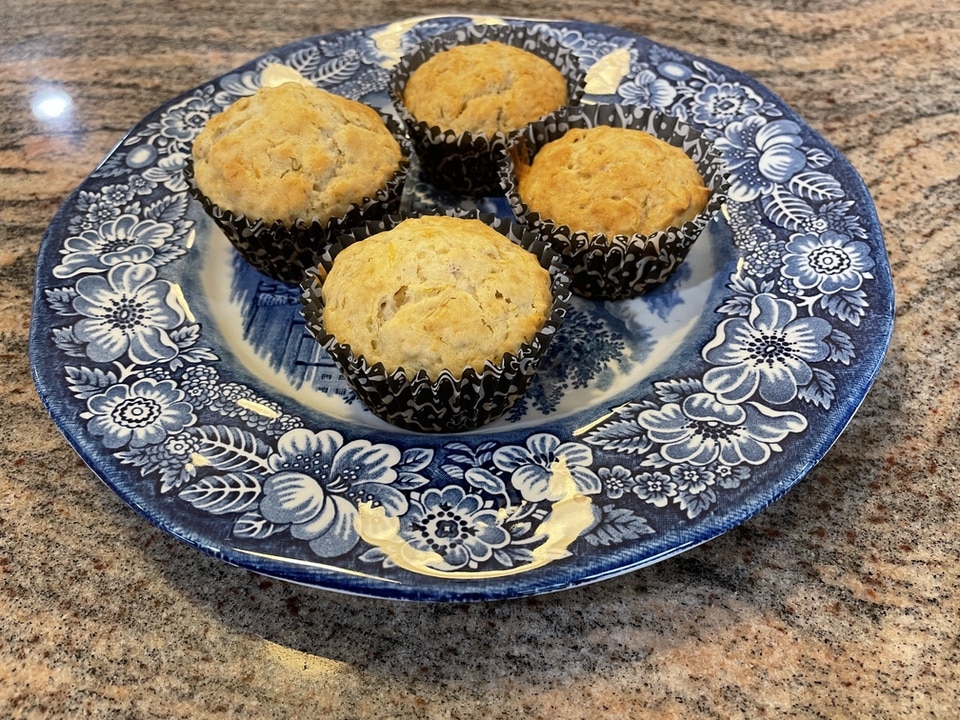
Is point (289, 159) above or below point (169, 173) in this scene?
above

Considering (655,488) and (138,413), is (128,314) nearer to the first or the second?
(138,413)

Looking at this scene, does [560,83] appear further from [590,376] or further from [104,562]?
[104,562]

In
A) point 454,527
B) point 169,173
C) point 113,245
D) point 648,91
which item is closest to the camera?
point 454,527

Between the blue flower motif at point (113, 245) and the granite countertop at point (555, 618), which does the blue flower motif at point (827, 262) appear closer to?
the granite countertop at point (555, 618)

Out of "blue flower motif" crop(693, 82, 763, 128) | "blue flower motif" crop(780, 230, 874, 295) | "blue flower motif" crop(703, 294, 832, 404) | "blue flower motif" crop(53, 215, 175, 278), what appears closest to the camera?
"blue flower motif" crop(703, 294, 832, 404)

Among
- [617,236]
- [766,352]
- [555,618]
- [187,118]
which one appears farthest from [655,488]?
[187,118]

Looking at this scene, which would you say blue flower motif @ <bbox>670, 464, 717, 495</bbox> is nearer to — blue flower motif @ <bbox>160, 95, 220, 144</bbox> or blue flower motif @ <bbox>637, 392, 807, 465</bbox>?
blue flower motif @ <bbox>637, 392, 807, 465</bbox>

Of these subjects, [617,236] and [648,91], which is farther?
[648,91]

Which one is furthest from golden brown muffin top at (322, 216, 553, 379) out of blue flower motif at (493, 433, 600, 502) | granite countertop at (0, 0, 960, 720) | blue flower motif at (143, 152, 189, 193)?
blue flower motif at (143, 152, 189, 193)
